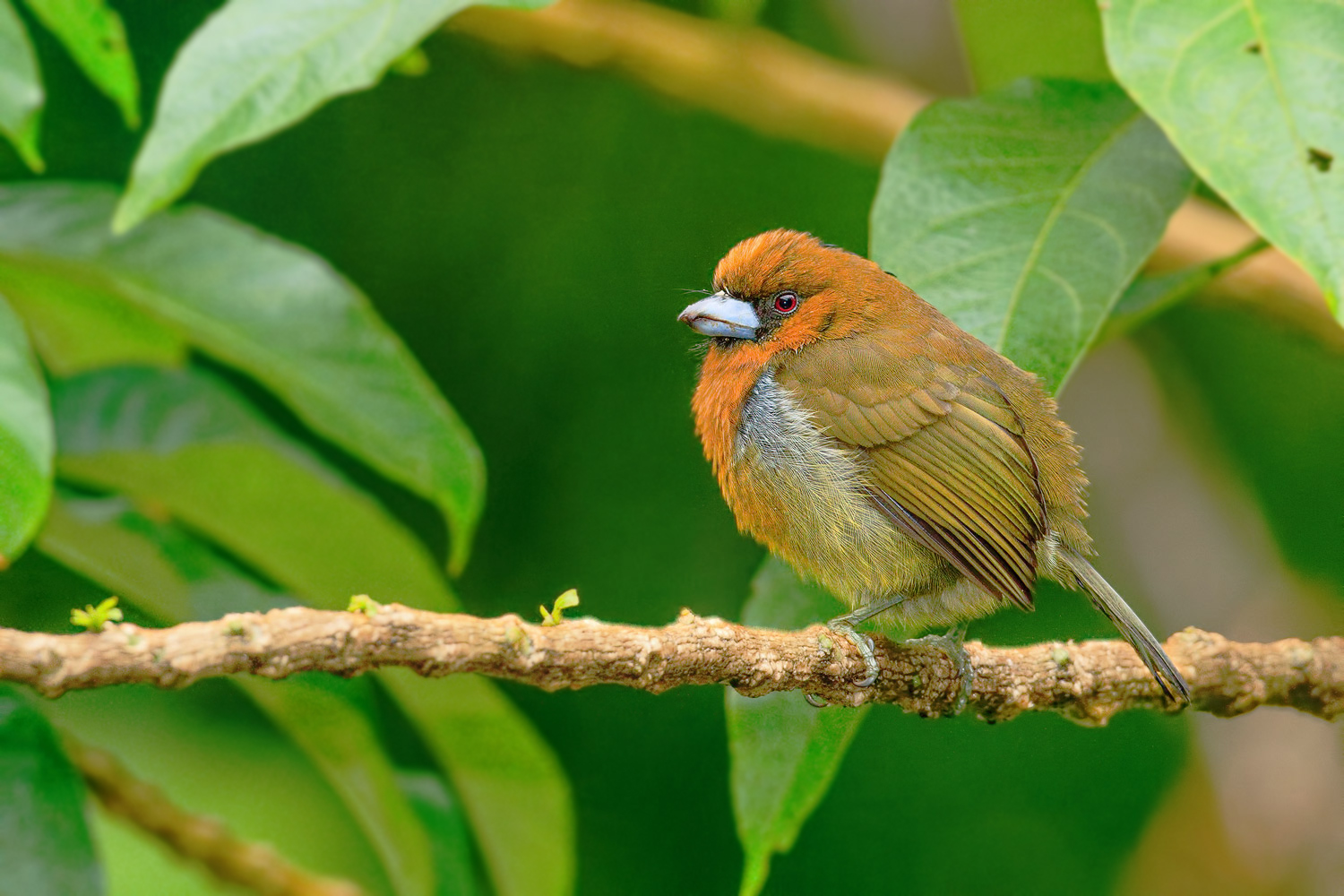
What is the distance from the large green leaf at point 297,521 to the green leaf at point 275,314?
7 cm

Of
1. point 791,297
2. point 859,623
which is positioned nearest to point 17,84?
point 791,297

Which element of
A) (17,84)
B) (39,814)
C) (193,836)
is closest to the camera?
(39,814)

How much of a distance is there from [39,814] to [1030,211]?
5.47 ft

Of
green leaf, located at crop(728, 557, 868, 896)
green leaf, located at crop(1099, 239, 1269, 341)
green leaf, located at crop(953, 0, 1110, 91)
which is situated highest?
green leaf, located at crop(953, 0, 1110, 91)

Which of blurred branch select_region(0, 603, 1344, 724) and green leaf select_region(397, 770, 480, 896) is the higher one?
blurred branch select_region(0, 603, 1344, 724)

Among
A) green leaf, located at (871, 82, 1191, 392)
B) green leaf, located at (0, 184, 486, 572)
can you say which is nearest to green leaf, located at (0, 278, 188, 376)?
green leaf, located at (0, 184, 486, 572)

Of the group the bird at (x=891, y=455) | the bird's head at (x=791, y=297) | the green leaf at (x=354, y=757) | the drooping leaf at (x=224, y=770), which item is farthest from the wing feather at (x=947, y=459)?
the drooping leaf at (x=224, y=770)

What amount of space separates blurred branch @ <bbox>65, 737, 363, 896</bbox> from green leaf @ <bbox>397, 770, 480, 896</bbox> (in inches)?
13.2

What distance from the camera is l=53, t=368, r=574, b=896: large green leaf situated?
2.21m

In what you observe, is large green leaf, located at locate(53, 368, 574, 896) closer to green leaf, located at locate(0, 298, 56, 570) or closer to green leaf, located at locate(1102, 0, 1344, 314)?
green leaf, located at locate(0, 298, 56, 570)

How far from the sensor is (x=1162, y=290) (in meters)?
2.22

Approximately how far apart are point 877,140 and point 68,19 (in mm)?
1952

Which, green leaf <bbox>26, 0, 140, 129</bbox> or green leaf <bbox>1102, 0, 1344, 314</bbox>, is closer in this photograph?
green leaf <bbox>1102, 0, 1344, 314</bbox>

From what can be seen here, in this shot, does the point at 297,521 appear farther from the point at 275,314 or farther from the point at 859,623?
the point at 859,623
